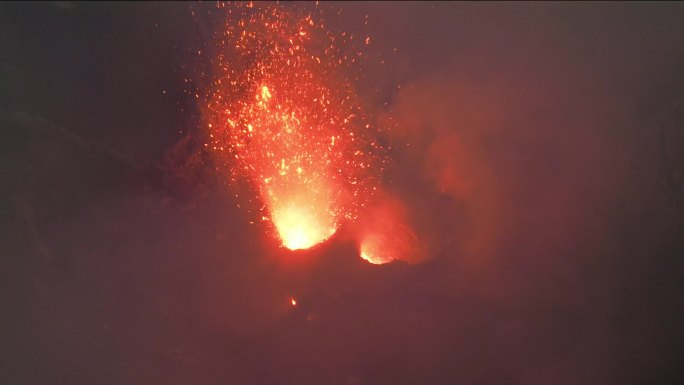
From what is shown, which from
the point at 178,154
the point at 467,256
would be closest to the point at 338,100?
the point at 178,154

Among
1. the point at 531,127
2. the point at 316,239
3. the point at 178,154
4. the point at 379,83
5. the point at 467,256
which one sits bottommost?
the point at 467,256

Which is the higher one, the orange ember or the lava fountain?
the lava fountain

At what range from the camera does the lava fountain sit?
5.22 metres

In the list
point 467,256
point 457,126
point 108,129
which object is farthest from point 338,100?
point 108,129

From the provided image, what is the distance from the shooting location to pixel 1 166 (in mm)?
5367

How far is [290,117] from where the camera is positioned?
5547mm

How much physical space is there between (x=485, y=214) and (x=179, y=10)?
453 cm

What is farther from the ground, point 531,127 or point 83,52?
point 83,52

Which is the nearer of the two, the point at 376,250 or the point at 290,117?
the point at 376,250

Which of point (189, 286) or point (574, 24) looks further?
point (189, 286)

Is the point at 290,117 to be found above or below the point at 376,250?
above

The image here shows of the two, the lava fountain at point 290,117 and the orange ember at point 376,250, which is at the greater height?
the lava fountain at point 290,117

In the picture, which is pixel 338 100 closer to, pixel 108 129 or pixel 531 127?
pixel 531 127

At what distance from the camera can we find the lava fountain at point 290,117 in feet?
17.1
